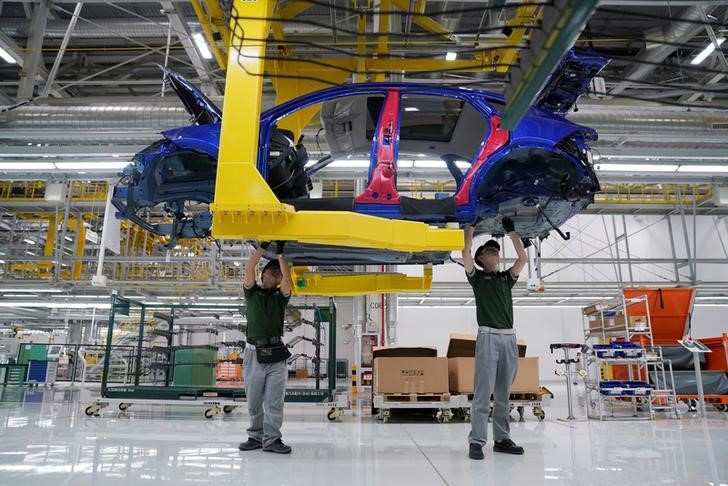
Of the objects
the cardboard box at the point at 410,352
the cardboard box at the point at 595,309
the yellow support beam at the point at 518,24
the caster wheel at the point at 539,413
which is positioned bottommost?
the caster wheel at the point at 539,413

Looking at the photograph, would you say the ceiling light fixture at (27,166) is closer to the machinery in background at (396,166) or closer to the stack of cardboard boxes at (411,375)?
the machinery in background at (396,166)

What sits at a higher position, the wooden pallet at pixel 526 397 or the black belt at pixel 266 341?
the black belt at pixel 266 341

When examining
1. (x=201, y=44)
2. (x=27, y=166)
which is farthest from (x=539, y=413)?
(x=27, y=166)

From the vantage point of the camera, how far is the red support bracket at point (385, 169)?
3.37 metres

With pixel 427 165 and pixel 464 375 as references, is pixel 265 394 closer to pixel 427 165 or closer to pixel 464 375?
pixel 464 375

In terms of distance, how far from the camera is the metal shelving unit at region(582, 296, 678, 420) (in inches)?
266

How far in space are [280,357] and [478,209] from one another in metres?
1.88

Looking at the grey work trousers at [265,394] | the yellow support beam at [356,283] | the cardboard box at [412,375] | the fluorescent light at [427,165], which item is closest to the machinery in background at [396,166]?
the yellow support beam at [356,283]

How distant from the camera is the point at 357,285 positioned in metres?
4.66

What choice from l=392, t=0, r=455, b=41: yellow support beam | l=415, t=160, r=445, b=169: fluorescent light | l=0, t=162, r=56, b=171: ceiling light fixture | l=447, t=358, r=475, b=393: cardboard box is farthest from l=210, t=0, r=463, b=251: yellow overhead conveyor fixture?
l=0, t=162, r=56, b=171: ceiling light fixture

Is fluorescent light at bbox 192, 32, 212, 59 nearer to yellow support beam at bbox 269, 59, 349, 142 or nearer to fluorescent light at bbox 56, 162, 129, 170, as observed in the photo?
yellow support beam at bbox 269, 59, 349, 142

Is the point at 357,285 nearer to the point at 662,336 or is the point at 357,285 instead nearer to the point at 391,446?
the point at 391,446

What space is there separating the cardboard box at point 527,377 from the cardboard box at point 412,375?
3.06 feet

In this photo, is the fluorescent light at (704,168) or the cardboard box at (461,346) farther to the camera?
the fluorescent light at (704,168)
